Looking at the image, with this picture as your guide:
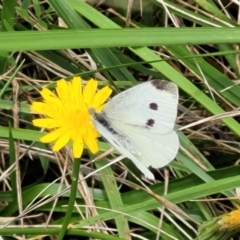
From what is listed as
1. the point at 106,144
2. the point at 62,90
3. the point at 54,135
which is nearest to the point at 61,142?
the point at 54,135

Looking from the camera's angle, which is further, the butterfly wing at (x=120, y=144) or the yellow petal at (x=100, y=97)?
the yellow petal at (x=100, y=97)

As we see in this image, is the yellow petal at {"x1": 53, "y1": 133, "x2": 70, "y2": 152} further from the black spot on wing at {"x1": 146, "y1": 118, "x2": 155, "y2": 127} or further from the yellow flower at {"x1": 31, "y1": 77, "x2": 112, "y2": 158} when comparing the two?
the black spot on wing at {"x1": 146, "y1": 118, "x2": 155, "y2": 127}

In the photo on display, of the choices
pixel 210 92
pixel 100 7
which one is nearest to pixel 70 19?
pixel 100 7

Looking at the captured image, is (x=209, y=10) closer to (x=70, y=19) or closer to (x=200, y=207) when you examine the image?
(x=70, y=19)

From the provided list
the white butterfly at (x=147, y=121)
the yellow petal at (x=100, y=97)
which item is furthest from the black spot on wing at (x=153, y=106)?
the yellow petal at (x=100, y=97)

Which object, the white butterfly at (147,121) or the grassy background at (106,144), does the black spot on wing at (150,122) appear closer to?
the white butterfly at (147,121)

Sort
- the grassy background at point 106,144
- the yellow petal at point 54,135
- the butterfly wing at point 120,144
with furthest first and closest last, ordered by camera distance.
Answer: the grassy background at point 106,144 → the yellow petal at point 54,135 → the butterfly wing at point 120,144

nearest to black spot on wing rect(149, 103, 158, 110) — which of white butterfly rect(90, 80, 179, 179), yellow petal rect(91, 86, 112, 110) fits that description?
white butterfly rect(90, 80, 179, 179)
